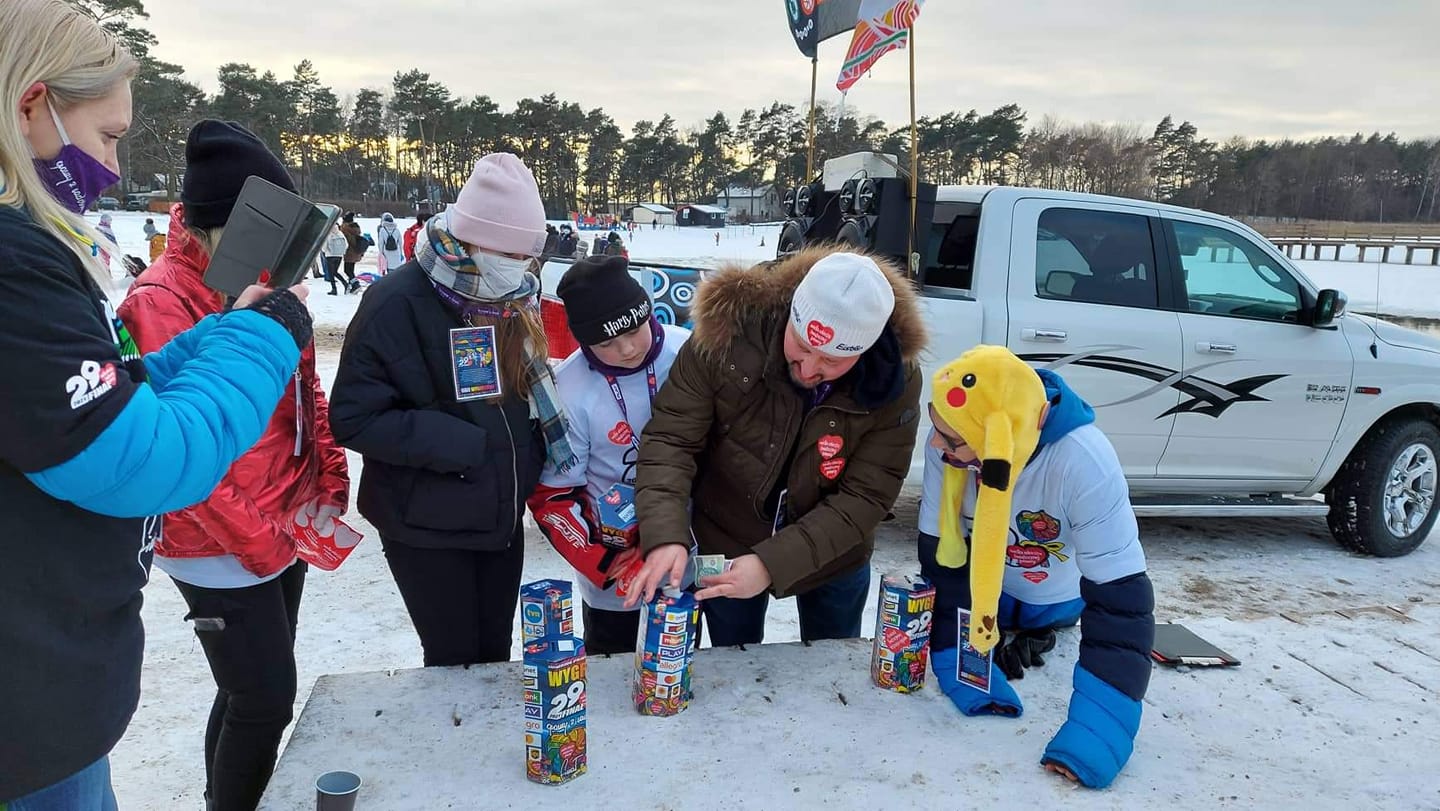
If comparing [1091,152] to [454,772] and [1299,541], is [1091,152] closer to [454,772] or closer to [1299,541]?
[1299,541]

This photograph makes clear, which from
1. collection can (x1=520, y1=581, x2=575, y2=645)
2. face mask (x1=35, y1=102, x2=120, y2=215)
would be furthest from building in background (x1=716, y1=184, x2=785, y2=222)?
face mask (x1=35, y1=102, x2=120, y2=215)

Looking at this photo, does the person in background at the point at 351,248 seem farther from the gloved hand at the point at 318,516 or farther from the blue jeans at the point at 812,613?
the blue jeans at the point at 812,613

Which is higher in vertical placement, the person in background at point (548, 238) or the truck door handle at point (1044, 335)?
the person in background at point (548, 238)

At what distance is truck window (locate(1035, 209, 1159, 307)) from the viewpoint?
4.68 metres

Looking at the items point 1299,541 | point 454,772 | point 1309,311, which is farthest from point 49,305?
point 1299,541

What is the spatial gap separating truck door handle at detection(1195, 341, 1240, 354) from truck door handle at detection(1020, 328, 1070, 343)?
2.62 feet

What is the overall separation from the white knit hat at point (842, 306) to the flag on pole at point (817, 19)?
560 centimetres

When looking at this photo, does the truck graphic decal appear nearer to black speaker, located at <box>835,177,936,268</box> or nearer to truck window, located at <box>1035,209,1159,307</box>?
truck window, located at <box>1035,209,1159,307</box>

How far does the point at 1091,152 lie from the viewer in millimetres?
56938

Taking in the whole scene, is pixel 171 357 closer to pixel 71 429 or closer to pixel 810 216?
pixel 71 429

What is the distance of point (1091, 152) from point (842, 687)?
62.4 m

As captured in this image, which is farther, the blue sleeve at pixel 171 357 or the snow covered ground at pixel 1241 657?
the snow covered ground at pixel 1241 657

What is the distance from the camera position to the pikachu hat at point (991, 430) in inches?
75.0

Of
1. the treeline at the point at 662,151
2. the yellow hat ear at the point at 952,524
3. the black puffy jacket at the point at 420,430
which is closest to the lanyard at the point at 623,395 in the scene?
the black puffy jacket at the point at 420,430
